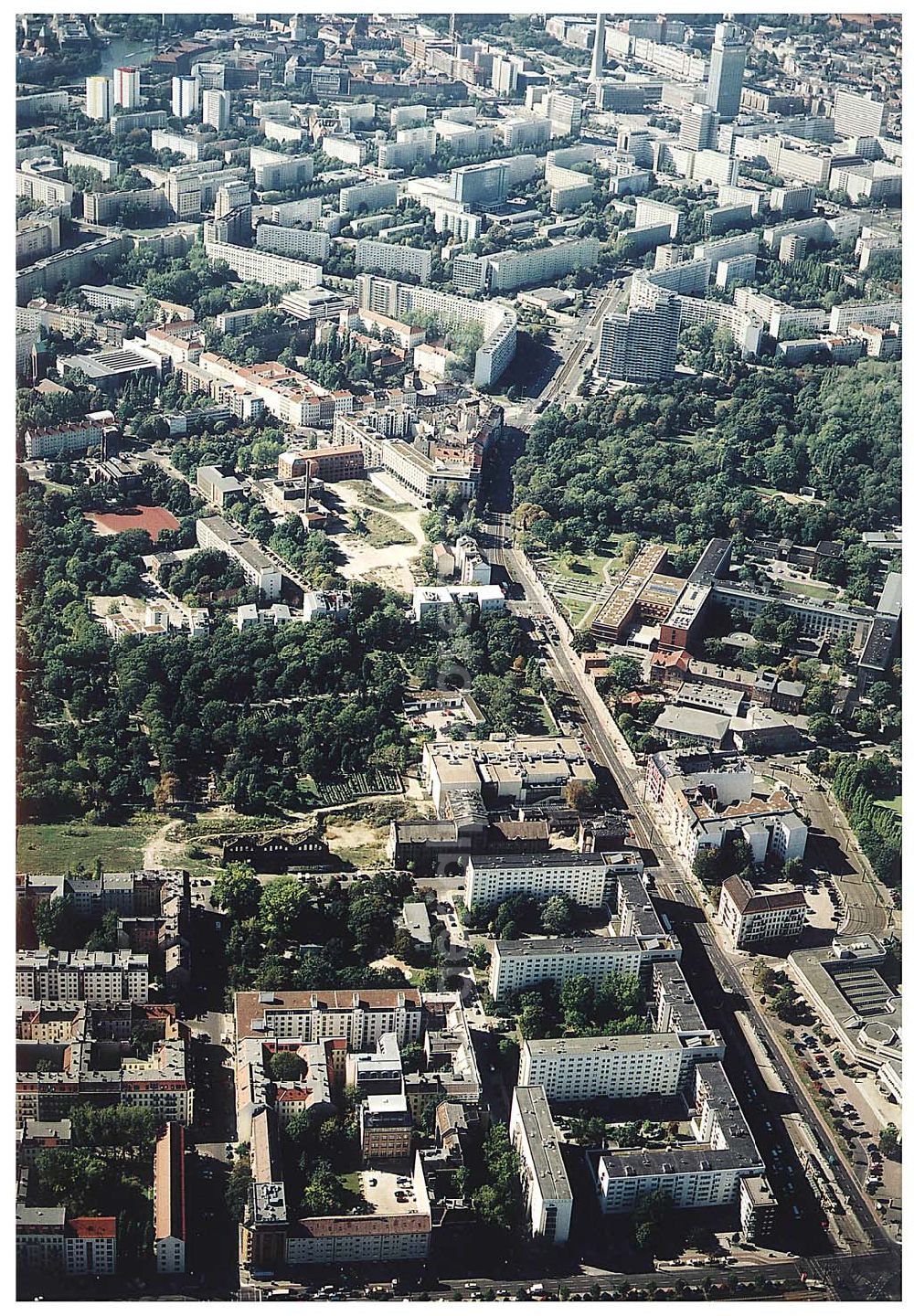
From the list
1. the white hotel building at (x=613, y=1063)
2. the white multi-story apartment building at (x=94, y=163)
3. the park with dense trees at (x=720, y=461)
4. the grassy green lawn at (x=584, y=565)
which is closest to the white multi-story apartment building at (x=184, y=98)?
the white multi-story apartment building at (x=94, y=163)

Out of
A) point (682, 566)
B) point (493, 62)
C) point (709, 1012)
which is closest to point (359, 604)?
point (682, 566)

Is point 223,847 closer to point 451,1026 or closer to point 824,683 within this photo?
point 451,1026

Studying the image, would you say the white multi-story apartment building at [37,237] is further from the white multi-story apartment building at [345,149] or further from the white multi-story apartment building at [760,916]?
the white multi-story apartment building at [760,916]

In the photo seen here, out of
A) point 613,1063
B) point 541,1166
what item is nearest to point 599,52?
point 613,1063

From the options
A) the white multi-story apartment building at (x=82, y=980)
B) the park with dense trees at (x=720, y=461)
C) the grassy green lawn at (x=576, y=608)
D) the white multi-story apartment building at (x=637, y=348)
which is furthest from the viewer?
the white multi-story apartment building at (x=637, y=348)

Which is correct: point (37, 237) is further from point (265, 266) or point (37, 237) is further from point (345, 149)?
point (345, 149)

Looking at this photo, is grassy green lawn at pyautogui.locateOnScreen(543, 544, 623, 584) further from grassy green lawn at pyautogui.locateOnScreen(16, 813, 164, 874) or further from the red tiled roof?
the red tiled roof
